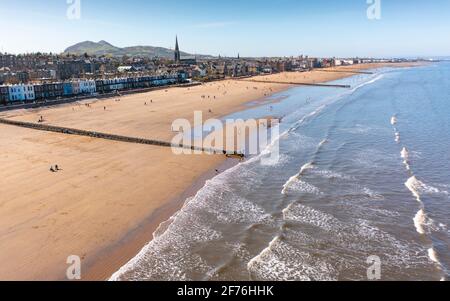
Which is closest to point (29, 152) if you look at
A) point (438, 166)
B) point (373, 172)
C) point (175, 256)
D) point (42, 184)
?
point (42, 184)

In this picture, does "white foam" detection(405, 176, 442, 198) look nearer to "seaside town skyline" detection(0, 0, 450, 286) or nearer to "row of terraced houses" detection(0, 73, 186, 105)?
"seaside town skyline" detection(0, 0, 450, 286)

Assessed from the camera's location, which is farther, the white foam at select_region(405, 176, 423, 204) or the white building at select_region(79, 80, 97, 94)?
the white building at select_region(79, 80, 97, 94)

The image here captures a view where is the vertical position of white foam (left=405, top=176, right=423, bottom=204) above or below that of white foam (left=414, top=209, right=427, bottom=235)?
above

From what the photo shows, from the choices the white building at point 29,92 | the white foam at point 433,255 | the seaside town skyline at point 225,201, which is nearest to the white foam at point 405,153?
the seaside town skyline at point 225,201

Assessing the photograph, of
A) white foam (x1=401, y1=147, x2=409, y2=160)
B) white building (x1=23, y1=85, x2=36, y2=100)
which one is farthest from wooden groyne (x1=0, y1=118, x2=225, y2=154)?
white building (x1=23, y1=85, x2=36, y2=100)

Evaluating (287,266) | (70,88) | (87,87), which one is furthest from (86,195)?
(87,87)

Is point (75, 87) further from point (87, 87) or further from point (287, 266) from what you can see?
point (287, 266)
